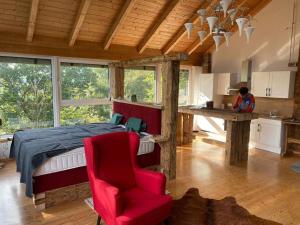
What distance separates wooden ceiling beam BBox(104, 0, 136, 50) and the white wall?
3.71 m

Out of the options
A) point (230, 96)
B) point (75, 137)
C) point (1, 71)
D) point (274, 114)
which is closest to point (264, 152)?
point (274, 114)

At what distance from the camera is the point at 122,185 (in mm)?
2613

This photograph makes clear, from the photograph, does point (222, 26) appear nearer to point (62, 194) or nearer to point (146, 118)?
point (146, 118)

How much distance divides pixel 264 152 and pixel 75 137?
4443 mm

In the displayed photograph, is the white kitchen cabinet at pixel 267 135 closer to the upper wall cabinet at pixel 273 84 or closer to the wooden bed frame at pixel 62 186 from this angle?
the upper wall cabinet at pixel 273 84

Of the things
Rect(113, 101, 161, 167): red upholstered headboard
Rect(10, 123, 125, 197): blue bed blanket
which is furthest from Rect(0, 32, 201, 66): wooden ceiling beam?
Rect(113, 101, 161, 167): red upholstered headboard

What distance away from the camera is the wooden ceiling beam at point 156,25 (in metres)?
Result: 4.90

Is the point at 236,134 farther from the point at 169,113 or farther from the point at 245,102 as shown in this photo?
the point at 169,113

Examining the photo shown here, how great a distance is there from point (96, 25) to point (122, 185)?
3.78 metres

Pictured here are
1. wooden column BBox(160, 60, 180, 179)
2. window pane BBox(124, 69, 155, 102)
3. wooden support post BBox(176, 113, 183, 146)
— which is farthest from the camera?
window pane BBox(124, 69, 155, 102)

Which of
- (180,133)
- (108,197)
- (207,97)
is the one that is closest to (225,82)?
(207,97)

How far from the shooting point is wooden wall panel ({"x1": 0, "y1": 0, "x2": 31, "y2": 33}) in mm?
4012

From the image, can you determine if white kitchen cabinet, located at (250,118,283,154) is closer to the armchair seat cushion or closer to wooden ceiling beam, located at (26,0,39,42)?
the armchair seat cushion

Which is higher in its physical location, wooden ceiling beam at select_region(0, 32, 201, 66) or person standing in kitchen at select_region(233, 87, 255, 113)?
wooden ceiling beam at select_region(0, 32, 201, 66)
